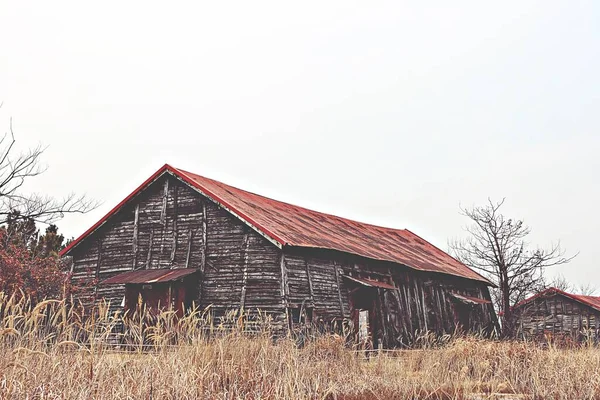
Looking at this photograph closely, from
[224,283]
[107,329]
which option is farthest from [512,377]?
[224,283]

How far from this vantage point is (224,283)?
17641 mm

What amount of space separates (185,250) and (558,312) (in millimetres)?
25972

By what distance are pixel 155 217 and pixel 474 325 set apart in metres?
16.2

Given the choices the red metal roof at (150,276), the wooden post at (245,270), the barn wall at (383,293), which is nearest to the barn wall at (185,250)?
the wooden post at (245,270)

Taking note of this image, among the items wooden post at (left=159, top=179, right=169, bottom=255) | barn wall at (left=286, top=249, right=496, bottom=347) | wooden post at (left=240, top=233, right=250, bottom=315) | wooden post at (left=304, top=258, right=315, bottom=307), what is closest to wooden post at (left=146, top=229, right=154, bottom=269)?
wooden post at (left=159, top=179, right=169, bottom=255)

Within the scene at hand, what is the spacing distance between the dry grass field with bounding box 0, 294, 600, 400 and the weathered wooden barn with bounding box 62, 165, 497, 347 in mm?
6351

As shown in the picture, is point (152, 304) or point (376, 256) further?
point (376, 256)

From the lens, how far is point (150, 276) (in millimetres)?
17672

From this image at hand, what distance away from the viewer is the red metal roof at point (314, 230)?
59.0 ft

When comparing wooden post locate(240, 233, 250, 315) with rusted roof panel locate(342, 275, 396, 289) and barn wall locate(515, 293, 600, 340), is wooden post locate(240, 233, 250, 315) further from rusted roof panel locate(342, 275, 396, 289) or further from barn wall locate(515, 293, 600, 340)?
barn wall locate(515, 293, 600, 340)

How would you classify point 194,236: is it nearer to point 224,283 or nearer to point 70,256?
point 224,283

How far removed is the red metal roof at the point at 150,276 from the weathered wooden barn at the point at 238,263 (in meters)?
0.06

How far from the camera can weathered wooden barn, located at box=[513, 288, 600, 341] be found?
112 feet

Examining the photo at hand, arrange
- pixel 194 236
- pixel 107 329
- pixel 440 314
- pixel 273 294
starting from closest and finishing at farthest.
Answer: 1. pixel 107 329
2. pixel 273 294
3. pixel 194 236
4. pixel 440 314
